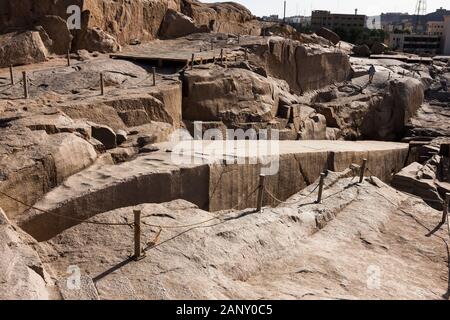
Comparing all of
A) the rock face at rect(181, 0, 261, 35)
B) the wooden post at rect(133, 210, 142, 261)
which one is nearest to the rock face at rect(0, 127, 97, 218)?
the wooden post at rect(133, 210, 142, 261)

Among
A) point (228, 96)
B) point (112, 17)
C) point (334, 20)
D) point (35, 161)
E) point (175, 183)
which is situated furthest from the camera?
point (334, 20)

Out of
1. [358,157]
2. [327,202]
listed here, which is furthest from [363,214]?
[358,157]

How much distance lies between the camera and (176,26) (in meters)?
21.1

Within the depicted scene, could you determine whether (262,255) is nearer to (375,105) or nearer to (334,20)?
(375,105)

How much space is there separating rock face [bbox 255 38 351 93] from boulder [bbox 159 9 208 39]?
3878 mm

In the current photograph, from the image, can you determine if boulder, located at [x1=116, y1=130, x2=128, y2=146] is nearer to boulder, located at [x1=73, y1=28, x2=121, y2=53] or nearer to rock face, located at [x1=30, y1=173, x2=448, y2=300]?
rock face, located at [x1=30, y1=173, x2=448, y2=300]

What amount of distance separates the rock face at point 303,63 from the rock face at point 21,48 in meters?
8.31

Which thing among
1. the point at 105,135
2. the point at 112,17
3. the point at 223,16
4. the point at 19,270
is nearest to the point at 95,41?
the point at 112,17

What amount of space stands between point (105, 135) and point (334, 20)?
2798 inches

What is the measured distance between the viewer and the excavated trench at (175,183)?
A: 6.74 m

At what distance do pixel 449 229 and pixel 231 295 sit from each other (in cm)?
525

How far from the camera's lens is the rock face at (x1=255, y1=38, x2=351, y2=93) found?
19.4m

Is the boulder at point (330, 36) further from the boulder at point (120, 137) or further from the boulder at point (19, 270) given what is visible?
the boulder at point (19, 270)

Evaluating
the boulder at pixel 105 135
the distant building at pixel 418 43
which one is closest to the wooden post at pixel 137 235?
the boulder at pixel 105 135
